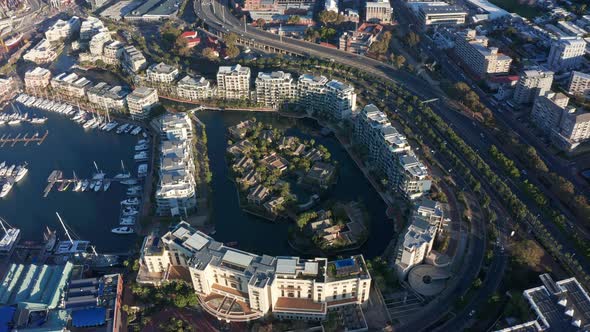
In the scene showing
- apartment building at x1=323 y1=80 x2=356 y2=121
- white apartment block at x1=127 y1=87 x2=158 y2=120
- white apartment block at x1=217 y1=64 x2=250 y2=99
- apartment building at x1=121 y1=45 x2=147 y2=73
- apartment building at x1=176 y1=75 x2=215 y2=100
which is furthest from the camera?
apartment building at x1=121 y1=45 x2=147 y2=73

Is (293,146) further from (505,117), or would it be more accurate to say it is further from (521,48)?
(521,48)

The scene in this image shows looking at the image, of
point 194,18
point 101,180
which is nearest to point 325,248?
point 101,180

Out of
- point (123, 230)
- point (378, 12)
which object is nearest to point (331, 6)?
point (378, 12)

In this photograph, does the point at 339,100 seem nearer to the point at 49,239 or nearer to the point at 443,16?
the point at 49,239

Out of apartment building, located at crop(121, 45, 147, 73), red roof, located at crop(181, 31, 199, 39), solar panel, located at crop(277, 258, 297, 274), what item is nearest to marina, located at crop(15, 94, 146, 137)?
apartment building, located at crop(121, 45, 147, 73)

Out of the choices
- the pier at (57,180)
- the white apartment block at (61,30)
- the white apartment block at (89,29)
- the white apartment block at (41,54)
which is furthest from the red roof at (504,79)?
the white apartment block at (61,30)

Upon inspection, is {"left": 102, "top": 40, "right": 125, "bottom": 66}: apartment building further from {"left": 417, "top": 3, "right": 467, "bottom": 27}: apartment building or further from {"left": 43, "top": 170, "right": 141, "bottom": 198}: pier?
{"left": 417, "top": 3, "right": 467, "bottom": 27}: apartment building
